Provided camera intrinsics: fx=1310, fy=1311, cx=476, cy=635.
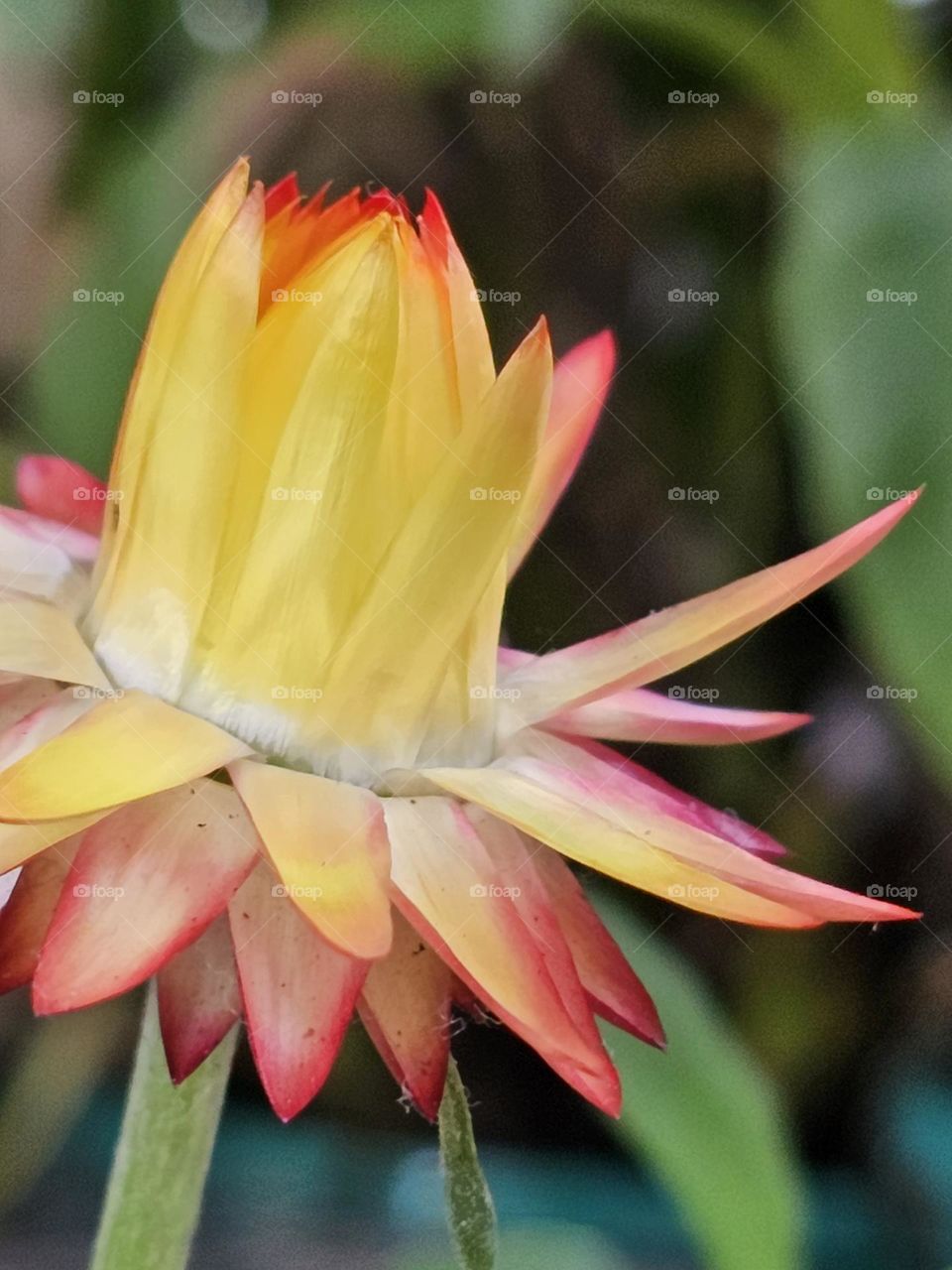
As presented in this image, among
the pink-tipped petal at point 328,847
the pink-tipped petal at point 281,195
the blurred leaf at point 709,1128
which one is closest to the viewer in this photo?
the pink-tipped petal at point 328,847

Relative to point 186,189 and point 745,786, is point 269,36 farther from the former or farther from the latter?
point 745,786

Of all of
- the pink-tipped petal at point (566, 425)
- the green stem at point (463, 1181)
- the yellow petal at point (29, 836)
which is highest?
the pink-tipped petal at point (566, 425)

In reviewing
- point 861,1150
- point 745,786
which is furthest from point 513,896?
point 861,1150

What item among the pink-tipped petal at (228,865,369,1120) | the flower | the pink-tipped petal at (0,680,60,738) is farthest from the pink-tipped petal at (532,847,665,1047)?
the pink-tipped petal at (0,680,60,738)

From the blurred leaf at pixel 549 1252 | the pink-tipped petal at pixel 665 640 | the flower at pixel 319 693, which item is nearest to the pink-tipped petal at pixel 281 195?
the flower at pixel 319 693

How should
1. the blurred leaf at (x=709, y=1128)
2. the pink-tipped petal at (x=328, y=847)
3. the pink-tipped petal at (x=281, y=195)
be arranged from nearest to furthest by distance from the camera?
1. the pink-tipped petal at (x=328, y=847)
2. the pink-tipped petal at (x=281, y=195)
3. the blurred leaf at (x=709, y=1128)

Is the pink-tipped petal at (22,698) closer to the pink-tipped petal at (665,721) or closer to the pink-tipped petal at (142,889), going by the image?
the pink-tipped petal at (142,889)

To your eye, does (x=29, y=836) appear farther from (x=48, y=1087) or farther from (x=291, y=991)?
(x=48, y=1087)
